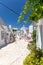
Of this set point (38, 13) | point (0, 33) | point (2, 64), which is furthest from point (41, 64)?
point (0, 33)

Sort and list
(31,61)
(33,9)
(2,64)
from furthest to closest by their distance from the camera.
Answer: (2,64), (31,61), (33,9)

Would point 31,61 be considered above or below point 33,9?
below

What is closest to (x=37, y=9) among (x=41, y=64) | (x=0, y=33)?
(x=41, y=64)

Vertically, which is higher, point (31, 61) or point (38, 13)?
point (38, 13)

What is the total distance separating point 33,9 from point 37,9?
1.60ft

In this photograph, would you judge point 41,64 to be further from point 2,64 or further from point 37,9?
point 2,64

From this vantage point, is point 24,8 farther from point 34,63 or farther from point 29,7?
point 34,63

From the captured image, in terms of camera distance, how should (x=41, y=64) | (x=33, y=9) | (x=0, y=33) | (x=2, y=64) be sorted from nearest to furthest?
(x=41, y=64) < (x=33, y=9) < (x=2, y=64) < (x=0, y=33)

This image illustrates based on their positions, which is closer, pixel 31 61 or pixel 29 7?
pixel 29 7

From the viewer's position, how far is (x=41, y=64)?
804 centimetres

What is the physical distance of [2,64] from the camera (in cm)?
1334

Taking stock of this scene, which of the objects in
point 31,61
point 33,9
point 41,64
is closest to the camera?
point 41,64

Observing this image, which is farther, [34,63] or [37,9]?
[34,63]

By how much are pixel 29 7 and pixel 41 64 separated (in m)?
2.26
